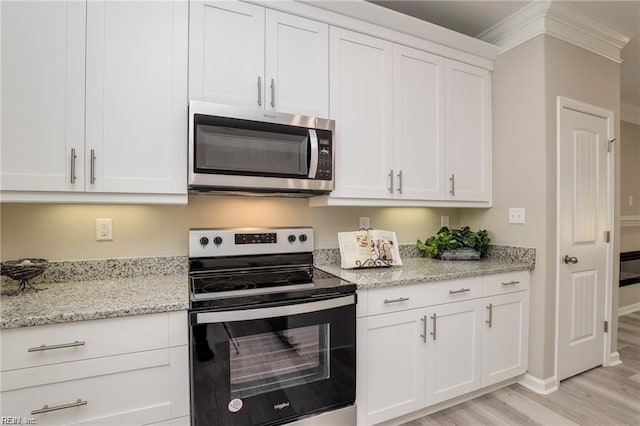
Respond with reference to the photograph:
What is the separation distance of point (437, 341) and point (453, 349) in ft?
0.50

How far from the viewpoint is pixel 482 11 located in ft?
7.39

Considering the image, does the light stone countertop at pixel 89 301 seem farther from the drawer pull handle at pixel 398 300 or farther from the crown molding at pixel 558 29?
the crown molding at pixel 558 29

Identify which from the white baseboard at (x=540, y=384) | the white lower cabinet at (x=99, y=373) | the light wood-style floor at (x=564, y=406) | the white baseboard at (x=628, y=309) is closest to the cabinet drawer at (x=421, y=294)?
the light wood-style floor at (x=564, y=406)

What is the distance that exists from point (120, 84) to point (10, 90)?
1.29 feet

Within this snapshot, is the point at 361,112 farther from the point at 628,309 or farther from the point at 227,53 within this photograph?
the point at 628,309

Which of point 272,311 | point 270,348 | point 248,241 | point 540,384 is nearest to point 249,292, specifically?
point 272,311

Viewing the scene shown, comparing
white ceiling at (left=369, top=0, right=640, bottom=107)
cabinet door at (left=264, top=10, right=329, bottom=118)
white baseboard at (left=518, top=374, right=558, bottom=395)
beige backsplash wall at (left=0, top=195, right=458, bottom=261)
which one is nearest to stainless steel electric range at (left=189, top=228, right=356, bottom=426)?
beige backsplash wall at (left=0, top=195, right=458, bottom=261)

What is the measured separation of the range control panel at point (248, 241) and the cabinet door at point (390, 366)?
659 mm

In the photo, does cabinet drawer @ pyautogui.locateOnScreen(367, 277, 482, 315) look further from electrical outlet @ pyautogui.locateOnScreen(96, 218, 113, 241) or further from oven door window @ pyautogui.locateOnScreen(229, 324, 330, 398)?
electrical outlet @ pyautogui.locateOnScreen(96, 218, 113, 241)

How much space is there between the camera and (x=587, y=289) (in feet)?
7.91

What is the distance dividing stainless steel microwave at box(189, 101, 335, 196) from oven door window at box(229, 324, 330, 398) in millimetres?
749

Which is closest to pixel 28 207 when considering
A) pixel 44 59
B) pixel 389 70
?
pixel 44 59

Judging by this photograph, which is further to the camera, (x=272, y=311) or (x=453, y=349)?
(x=453, y=349)

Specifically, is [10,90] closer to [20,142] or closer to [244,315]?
[20,142]
